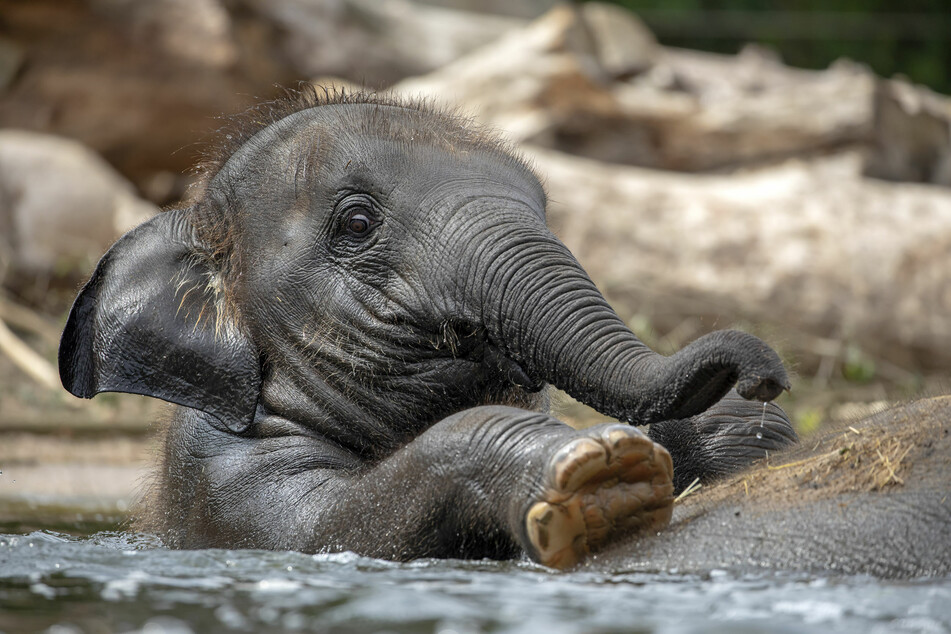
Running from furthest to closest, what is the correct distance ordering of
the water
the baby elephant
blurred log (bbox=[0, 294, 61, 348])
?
blurred log (bbox=[0, 294, 61, 348]) → the baby elephant → the water

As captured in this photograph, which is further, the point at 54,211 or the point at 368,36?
the point at 368,36

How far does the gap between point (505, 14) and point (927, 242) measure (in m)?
14.0

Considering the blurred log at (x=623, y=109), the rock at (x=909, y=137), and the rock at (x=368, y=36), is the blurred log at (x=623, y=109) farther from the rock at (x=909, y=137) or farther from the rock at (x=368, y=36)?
the rock at (x=368, y=36)

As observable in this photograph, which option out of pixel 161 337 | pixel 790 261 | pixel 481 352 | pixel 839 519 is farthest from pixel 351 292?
pixel 790 261

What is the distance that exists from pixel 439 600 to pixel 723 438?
2.03 m

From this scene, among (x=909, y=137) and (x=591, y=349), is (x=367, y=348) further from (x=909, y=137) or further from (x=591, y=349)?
(x=909, y=137)

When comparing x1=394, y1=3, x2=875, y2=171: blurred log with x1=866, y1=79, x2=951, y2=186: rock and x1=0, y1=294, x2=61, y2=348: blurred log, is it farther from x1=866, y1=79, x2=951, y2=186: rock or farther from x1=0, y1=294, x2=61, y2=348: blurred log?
x1=0, y1=294, x2=61, y2=348: blurred log

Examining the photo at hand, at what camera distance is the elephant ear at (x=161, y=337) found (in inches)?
182

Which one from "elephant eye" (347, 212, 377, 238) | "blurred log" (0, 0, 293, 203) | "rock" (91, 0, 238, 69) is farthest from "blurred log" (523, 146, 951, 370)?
"rock" (91, 0, 238, 69)

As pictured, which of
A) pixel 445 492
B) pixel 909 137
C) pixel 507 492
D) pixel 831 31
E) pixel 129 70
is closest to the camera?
pixel 507 492

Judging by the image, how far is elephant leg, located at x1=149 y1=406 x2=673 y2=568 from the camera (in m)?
3.35

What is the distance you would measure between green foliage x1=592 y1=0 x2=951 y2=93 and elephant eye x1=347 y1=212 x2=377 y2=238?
20.8 meters

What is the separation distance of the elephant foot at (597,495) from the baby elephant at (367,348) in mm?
70

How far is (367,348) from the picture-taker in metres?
4.43
